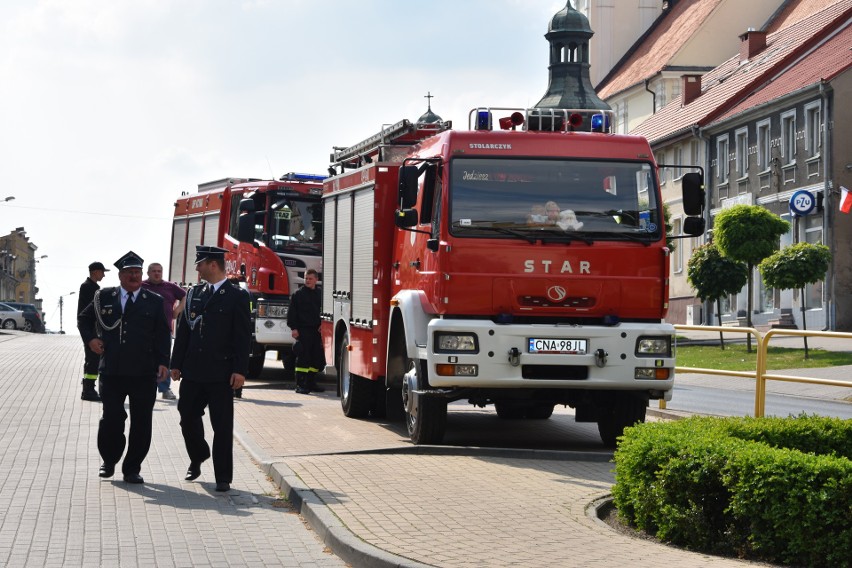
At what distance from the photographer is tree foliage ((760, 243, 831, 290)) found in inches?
1566

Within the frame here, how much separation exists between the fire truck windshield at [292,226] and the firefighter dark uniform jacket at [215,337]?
522 inches

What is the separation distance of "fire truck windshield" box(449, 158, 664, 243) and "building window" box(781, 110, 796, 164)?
120 ft

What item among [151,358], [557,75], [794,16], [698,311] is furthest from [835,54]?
[151,358]

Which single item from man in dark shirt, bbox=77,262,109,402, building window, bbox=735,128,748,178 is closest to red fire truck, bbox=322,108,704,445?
man in dark shirt, bbox=77,262,109,402

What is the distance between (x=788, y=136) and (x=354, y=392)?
35.5 meters

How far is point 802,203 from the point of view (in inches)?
1845

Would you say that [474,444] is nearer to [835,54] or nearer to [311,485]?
[311,485]

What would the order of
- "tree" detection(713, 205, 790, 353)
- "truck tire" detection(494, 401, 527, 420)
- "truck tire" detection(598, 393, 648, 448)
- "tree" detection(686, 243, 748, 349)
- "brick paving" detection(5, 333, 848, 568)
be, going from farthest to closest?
"tree" detection(686, 243, 748, 349) → "tree" detection(713, 205, 790, 353) → "truck tire" detection(494, 401, 527, 420) → "truck tire" detection(598, 393, 648, 448) → "brick paving" detection(5, 333, 848, 568)

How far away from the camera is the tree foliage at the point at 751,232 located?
42750 mm

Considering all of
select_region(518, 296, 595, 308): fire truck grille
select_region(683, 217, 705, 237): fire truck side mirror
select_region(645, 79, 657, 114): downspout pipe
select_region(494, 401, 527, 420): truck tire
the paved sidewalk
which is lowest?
the paved sidewalk

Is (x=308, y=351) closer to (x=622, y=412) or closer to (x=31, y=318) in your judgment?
(x=622, y=412)

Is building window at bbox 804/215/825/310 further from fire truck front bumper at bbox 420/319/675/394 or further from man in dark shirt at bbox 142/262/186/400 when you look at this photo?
fire truck front bumper at bbox 420/319/675/394

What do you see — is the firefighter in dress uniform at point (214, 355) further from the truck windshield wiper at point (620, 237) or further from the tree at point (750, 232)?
the tree at point (750, 232)

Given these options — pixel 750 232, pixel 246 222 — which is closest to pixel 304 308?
pixel 246 222
